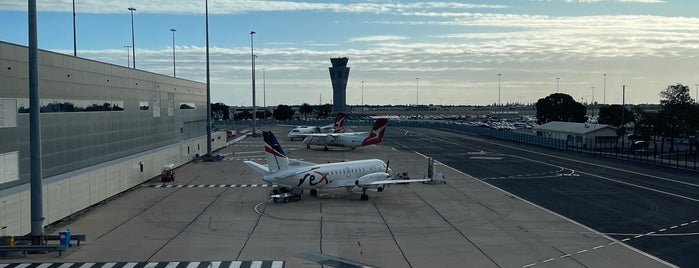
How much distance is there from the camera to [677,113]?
96.9m

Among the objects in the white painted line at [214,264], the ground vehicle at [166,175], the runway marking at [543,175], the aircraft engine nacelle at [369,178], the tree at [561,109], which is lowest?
the runway marking at [543,175]

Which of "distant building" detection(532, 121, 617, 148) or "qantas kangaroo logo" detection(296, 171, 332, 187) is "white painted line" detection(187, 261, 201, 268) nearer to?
"qantas kangaroo logo" detection(296, 171, 332, 187)

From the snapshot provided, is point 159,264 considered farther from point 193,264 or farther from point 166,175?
point 166,175

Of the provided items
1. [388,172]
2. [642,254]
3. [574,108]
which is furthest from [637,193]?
[574,108]

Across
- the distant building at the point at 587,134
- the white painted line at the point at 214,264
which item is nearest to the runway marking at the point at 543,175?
the distant building at the point at 587,134

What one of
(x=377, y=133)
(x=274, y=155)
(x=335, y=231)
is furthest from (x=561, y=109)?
(x=335, y=231)

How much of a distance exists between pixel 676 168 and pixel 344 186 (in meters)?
42.8

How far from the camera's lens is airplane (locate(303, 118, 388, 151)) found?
89375 millimetres

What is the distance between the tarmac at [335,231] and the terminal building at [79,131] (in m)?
1.92

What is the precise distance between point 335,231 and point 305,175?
35.0 feet

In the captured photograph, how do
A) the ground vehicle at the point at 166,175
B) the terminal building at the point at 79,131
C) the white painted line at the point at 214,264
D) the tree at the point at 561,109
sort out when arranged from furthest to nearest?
the tree at the point at 561,109, the ground vehicle at the point at 166,175, the terminal building at the point at 79,131, the white painted line at the point at 214,264

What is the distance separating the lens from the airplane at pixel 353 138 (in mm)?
89375

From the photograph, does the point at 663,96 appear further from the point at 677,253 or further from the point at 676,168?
the point at 677,253

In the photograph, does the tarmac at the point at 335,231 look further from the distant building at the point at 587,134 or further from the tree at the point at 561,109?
the tree at the point at 561,109
